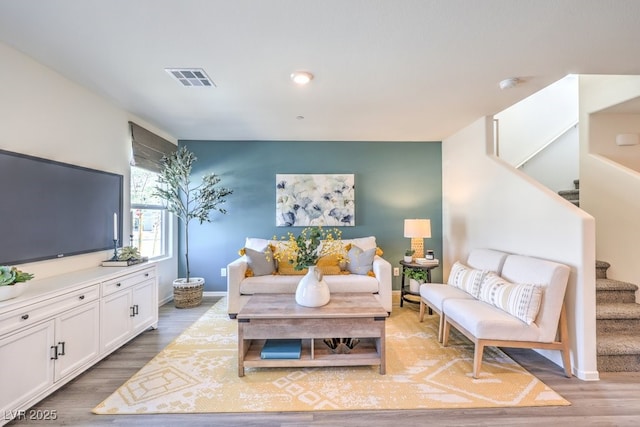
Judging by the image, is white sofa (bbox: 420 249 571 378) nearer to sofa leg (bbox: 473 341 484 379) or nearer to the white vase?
sofa leg (bbox: 473 341 484 379)

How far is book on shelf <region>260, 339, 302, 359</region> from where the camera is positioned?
2266 mm

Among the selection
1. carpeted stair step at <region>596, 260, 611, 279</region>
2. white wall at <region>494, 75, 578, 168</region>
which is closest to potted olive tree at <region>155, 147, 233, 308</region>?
white wall at <region>494, 75, 578, 168</region>

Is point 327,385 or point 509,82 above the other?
point 509,82

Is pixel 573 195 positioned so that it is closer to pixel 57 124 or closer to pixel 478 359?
pixel 478 359

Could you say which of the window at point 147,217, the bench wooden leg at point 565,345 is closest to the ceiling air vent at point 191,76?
the window at point 147,217

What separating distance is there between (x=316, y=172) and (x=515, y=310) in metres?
3.16

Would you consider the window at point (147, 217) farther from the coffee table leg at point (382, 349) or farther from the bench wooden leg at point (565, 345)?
the bench wooden leg at point (565, 345)

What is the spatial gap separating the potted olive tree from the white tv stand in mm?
979

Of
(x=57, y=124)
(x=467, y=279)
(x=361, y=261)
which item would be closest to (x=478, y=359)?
(x=467, y=279)

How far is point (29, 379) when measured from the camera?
5.85 ft

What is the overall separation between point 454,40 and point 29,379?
3475mm

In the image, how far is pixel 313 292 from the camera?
8.02 ft

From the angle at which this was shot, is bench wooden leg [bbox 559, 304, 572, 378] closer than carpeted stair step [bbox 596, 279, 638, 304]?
Yes

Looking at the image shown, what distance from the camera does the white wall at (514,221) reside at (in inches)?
86.9
